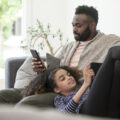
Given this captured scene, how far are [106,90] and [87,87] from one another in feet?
0.82

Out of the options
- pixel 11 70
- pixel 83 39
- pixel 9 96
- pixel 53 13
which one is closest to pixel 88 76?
pixel 9 96

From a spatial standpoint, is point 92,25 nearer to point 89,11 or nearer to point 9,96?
point 89,11

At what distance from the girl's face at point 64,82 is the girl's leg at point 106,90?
39cm

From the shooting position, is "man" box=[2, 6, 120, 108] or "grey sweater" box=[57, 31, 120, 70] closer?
"grey sweater" box=[57, 31, 120, 70]

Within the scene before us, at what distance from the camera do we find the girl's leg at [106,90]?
144 centimetres

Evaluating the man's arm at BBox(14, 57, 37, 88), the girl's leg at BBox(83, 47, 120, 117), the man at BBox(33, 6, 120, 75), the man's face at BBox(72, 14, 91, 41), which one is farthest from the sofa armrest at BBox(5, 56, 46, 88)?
the girl's leg at BBox(83, 47, 120, 117)

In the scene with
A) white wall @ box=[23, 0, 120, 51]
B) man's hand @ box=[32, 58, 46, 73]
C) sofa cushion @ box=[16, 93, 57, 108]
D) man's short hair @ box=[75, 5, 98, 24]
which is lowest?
sofa cushion @ box=[16, 93, 57, 108]

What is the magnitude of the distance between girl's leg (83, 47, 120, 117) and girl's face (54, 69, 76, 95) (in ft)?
1.27

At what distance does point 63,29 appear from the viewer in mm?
3906

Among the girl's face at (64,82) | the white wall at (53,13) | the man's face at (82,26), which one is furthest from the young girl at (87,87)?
the white wall at (53,13)

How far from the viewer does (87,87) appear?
5.50 ft

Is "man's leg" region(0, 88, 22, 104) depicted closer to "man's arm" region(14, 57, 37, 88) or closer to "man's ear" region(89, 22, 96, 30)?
"man's arm" region(14, 57, 37, 88)

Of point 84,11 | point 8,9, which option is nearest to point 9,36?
point 8,9

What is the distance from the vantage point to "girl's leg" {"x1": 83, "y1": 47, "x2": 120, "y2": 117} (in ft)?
4.72
